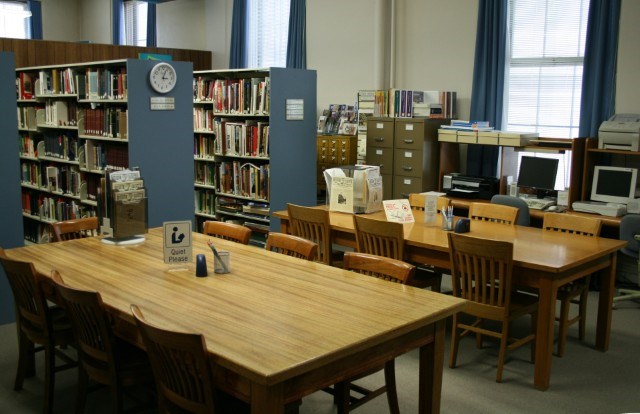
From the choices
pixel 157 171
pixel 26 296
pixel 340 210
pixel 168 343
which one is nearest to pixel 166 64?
pixel 157 171

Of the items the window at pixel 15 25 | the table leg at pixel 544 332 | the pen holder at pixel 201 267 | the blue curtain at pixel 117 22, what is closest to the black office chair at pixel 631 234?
A: the table leg at pixel 544 332

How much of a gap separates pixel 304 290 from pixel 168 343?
87 centimetres

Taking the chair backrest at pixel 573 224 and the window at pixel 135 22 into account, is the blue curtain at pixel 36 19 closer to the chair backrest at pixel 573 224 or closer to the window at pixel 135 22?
the window at pixel 135 22

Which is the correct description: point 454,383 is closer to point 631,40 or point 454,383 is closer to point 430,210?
point 430,210

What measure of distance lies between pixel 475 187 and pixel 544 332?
10.2ft

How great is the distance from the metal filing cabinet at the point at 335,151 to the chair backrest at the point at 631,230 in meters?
3.34

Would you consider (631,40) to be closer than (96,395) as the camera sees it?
No

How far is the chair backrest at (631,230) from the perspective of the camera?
17.9 ft

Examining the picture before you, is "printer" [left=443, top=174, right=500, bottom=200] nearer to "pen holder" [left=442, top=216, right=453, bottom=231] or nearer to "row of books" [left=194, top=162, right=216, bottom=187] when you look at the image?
"pen holder" [left=442, top=216, right=453, bottom=231]

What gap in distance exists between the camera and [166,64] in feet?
19.1

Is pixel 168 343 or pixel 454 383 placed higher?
pixel 168 343

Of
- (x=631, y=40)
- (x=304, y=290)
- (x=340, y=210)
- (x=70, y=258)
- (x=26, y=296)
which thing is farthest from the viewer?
(x=631, y=40)

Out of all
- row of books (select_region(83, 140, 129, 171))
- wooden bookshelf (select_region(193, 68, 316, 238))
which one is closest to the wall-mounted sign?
row of books (select_region(83, 140, 129, 171))

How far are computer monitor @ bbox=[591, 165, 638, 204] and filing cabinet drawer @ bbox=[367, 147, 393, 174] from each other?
2165 millimetres
